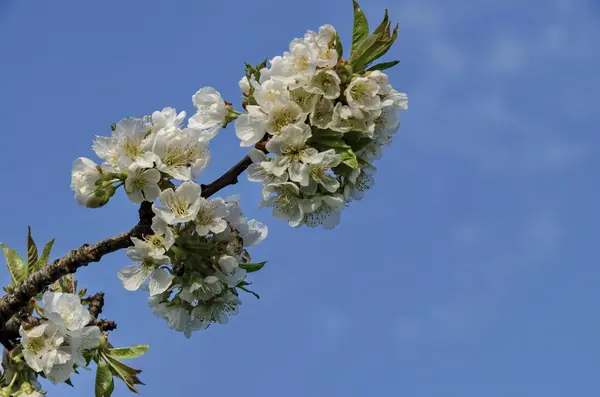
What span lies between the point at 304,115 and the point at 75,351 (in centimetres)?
206

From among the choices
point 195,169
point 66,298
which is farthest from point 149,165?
point 66,298

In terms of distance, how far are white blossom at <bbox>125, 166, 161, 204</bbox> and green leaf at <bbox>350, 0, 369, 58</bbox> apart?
137 cm

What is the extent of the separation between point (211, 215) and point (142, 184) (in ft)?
1.48

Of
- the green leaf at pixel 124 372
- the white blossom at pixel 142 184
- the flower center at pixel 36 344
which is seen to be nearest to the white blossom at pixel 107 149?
the white blossom at pixel 142 184

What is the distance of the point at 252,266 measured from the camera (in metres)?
5.12

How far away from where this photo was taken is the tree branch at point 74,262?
493 cm

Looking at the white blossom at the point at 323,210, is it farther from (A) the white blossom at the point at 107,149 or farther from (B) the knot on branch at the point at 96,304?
(B) the knot on branch at the point at 96,304

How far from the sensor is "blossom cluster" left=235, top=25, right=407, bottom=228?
4560 mm

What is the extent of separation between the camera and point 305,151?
14.9 feet

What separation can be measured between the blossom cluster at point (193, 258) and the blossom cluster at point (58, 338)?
475 mm

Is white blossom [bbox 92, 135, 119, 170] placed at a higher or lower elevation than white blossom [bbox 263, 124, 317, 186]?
lower

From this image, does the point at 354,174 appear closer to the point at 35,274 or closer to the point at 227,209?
the point at 227,209

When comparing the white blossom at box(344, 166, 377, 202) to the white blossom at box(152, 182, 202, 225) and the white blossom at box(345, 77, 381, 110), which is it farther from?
the white blossom at box(152, 182, 202, 225)

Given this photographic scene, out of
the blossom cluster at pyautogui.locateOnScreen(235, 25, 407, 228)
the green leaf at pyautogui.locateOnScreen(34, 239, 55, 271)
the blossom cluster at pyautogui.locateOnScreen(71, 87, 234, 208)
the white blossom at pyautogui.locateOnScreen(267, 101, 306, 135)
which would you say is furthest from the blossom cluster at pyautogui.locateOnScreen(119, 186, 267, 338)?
the green leaf at pyautogui.locateOnScreen(34, 239, 55, 271)
